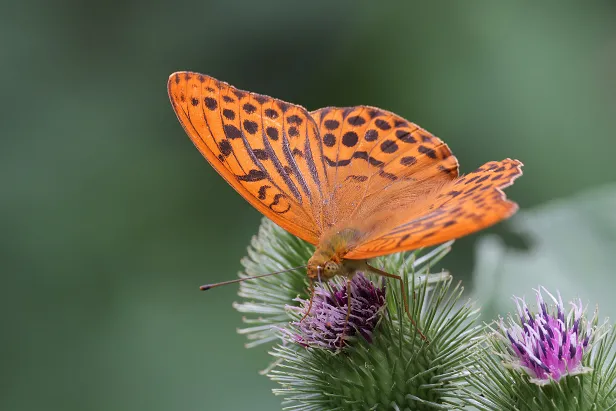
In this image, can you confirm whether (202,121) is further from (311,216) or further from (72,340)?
(72,340)

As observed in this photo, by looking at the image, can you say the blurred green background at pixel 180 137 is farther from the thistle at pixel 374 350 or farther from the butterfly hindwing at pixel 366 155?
the thistle at pixel 374 350

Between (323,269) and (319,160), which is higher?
(319,160)

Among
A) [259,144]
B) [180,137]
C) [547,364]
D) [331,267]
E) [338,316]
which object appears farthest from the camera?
[180,137]

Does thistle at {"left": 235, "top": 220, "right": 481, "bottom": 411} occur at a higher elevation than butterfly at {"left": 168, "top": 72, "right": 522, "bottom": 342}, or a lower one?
lower

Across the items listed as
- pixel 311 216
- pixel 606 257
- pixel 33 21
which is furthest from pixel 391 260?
pixel 33 21

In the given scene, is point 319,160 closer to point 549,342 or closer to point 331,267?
point 331,267

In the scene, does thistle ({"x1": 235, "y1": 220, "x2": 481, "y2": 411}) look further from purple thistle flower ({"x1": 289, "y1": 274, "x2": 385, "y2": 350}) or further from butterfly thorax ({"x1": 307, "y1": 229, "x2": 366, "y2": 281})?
butterfly thorax ({"x1": 307, "y1": 229, "x2": 366, "y2": 281})

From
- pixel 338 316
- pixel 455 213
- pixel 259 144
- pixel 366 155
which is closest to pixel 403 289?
pixel 338 316

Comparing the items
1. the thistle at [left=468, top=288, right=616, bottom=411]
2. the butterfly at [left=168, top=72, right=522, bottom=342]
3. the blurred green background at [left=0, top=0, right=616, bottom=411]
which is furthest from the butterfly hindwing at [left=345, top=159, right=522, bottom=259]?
the blurred green background at [left=0, top=0, right=616, bottom=411]
